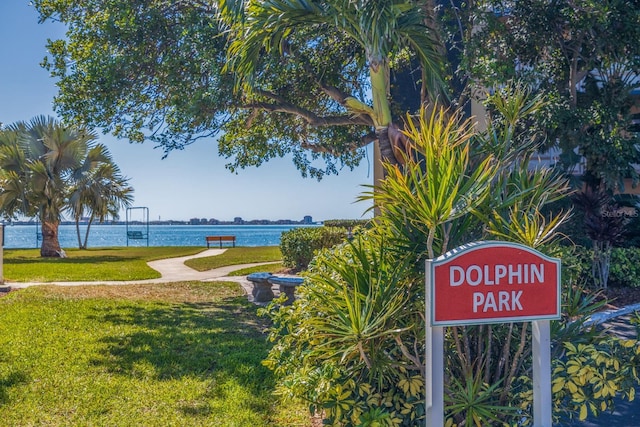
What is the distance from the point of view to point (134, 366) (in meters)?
5.23

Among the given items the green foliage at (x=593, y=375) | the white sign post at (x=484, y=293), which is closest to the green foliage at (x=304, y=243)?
the green foliage at (x=593, y=375)

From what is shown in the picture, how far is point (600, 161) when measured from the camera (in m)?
8.17

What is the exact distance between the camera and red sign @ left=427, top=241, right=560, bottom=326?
7.98 feet

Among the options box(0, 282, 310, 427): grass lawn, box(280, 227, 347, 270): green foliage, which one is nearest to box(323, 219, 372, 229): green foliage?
box(280, 227, 347, 270): green foliage

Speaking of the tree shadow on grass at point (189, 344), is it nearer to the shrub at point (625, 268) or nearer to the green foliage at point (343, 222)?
the shrub at point (625, 268)

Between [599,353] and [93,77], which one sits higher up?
[93,77]

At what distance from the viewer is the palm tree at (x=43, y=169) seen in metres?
19.1

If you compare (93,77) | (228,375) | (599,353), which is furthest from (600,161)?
(93,77)

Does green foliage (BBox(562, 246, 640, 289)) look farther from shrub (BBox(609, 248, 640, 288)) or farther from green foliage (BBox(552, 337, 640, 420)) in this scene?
green foliage (BBox(552, 337, 640, 420))

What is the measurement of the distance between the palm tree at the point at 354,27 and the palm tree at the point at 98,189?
606 inches

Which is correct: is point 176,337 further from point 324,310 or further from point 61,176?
point 61,176

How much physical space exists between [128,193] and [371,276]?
21353mm

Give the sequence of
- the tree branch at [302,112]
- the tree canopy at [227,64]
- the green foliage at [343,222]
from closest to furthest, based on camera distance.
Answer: the tree canopy at [227,64], the tree branch at [302,112], the green foliage at [343,222]

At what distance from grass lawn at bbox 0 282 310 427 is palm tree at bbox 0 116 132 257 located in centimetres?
1151
